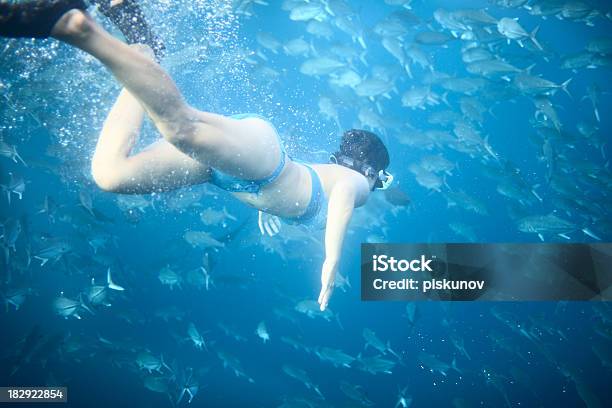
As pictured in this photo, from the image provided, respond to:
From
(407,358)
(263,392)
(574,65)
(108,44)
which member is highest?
(108,44)

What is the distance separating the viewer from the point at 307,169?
12.0 ft

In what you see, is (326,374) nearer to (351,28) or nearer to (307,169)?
(351,28)

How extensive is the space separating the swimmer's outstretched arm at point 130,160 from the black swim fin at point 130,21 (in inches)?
17.9

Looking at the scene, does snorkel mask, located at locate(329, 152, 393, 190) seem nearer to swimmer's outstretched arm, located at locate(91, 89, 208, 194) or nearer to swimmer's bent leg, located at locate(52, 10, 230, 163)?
swimmer's outstretched arm, located at locate(91, 89, 208, 194)


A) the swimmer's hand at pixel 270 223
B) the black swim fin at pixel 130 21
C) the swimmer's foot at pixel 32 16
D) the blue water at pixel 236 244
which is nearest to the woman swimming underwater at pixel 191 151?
the swimmer's foot at pixel 32 16

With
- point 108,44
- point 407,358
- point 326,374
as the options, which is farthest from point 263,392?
point 108,44

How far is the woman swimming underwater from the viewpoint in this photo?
6.27 feet

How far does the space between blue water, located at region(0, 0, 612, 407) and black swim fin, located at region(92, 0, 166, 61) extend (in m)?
5.16

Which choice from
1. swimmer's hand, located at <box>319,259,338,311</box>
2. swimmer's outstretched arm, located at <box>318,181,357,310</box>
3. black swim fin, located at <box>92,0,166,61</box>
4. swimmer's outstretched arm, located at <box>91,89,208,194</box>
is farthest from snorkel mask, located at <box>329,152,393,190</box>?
black swim fin, located at <box>92,0,166,61</box>

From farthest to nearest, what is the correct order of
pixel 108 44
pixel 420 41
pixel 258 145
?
pixel 420 41 → pixel 258 145 → pixel 108 44

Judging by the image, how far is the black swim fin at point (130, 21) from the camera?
9.23 feet

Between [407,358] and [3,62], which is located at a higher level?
[3,62]

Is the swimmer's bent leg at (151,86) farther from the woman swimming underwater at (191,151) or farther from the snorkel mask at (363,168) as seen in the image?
the snorkel mask at (363,168)

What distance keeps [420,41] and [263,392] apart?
15050 mm
